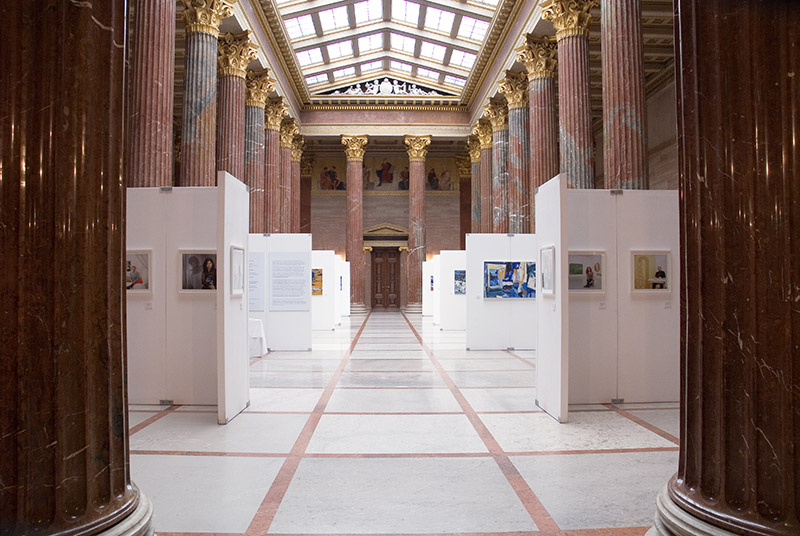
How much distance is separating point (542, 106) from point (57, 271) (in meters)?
16.8

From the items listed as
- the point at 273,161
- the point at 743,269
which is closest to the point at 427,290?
the point at 273,161

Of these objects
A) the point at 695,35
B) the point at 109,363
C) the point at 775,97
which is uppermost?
the point at 695,35

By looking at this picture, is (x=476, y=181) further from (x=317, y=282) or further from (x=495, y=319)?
(x=495, y=319)

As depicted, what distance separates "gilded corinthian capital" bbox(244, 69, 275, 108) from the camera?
20281 mm

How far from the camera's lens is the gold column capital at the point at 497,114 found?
23547mm

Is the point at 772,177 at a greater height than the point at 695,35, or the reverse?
the point at 695,35

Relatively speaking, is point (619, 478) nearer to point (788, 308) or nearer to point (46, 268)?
point (788, 308)

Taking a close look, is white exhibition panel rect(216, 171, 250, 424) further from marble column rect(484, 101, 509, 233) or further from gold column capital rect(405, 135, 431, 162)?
gold column capital rect(405, 135, 431, 162)

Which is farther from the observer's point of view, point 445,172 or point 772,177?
point 445,172

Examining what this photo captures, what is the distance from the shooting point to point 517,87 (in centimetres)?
2045

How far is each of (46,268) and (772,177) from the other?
113 inches

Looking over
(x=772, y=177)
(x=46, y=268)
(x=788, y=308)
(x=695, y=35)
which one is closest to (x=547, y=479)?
(x=788, y=308)

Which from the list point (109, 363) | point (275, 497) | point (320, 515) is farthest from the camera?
point (275, 497)

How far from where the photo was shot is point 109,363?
248 centimetres
